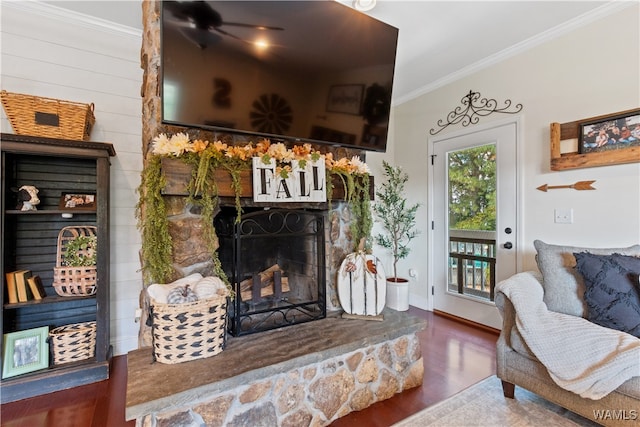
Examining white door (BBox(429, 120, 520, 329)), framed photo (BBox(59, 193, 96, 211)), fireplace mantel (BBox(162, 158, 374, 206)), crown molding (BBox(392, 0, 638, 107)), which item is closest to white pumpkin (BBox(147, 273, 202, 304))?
fireplace mantel (BBox(162, 158, 374, 206))

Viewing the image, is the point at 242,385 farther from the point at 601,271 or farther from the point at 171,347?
the point at 601,271

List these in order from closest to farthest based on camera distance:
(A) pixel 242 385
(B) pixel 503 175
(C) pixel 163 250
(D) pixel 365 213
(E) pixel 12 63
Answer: (A) pixel 242 385 < (C) pixel 163 250 < (E) pixel 12 63 < (D) pixel 365 213 < (B) pixel 503 175

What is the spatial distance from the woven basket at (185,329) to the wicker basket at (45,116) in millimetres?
1396

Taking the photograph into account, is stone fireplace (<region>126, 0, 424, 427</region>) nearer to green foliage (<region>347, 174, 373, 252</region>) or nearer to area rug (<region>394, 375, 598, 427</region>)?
green foliage (<region>347, 174, 373, 252</region>)

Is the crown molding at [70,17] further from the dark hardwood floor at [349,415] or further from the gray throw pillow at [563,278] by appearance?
the gray throw pillow at [563,278]

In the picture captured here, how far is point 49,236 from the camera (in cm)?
225

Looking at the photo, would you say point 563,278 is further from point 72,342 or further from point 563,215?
point 72,342

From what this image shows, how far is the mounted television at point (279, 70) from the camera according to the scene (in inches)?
64.2

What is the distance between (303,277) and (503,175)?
84.2 inches

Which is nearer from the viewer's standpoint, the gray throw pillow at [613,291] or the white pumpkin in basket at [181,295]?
the white pumpkin in basket at [181,295]

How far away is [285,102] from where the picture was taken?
1.92 meters

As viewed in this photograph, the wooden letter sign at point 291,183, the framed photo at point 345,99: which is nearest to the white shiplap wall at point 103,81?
the wooden letter sign at point 291,183

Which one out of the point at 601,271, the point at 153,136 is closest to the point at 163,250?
the point at 153,136

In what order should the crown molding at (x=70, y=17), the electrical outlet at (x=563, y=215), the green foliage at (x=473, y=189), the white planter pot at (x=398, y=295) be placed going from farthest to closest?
the white planter pot at (x=398, y=295) → the green foliage at (x=473, y=189) → the electrical outlet at (x=563, y=215) → the crown molding at (x=70, y=17)
